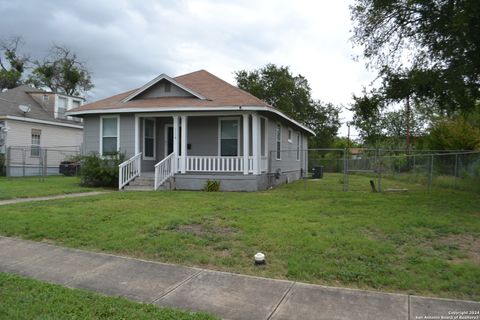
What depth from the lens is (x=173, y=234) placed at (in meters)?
7.31

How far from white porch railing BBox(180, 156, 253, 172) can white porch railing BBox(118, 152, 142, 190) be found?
2067 mm

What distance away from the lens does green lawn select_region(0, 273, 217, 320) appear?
4.13m

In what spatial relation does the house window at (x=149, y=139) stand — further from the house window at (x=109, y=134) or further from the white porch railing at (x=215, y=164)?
the white porch railing at (x=215, y=164)

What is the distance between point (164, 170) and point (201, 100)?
10.2 feet

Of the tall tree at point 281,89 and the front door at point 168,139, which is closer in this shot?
the front door at point 168,139

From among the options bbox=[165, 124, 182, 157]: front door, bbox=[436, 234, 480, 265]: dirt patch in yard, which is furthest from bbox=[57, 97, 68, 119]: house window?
bbox=[436, 234, 480, 265]: dirt patch in yard

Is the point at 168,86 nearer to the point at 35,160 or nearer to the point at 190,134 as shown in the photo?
the point at 190,134

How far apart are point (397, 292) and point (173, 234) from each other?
390 centimetres

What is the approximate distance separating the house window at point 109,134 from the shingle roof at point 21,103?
9.82m

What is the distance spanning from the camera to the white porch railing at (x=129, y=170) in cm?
1522

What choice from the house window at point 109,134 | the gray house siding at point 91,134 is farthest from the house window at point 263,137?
the gray house siding at point 91,134

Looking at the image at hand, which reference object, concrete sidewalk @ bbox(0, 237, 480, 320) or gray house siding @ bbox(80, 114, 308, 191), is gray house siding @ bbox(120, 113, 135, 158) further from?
concrete sidewalk @ bbox(0, 237, 480, 320)

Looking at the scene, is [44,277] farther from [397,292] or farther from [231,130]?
[231,130]

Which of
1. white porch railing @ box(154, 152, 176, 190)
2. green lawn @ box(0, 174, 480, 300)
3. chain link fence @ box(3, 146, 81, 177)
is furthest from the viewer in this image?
chain link fence @ box(3, 146, 81, 177)
